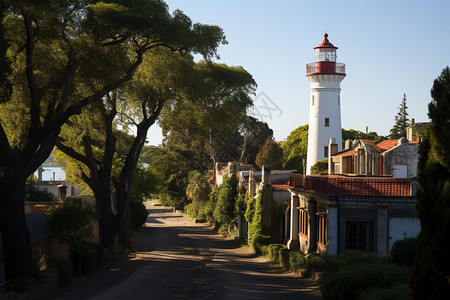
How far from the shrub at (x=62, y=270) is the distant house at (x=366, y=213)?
37.4ft

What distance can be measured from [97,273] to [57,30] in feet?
36.8

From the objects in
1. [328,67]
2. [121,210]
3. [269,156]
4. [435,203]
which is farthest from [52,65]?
[269,156]

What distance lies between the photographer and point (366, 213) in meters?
27.3

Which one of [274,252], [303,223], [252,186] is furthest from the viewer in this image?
[252,186]

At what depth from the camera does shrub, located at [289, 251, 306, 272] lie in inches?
1134

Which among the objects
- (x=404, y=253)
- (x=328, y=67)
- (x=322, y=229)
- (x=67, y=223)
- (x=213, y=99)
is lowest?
(x=404, y=253)

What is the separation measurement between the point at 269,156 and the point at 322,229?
54.8 meters

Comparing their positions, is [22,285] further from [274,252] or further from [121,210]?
[274,252]

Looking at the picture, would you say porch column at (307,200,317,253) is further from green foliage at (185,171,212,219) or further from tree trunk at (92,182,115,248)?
green foliage at (185,171,212,219)

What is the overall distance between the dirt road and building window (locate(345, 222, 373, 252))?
2.93m

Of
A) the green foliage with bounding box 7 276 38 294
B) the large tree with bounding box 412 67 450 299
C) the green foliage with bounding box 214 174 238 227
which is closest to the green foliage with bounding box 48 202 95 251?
the green foliage with bounding box 7 276 38 294

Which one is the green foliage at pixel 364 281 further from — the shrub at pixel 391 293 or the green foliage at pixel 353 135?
the green foliage at pixel 353 135

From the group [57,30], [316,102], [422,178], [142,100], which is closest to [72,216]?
[57,30]

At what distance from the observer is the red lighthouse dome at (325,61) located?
54.8m
